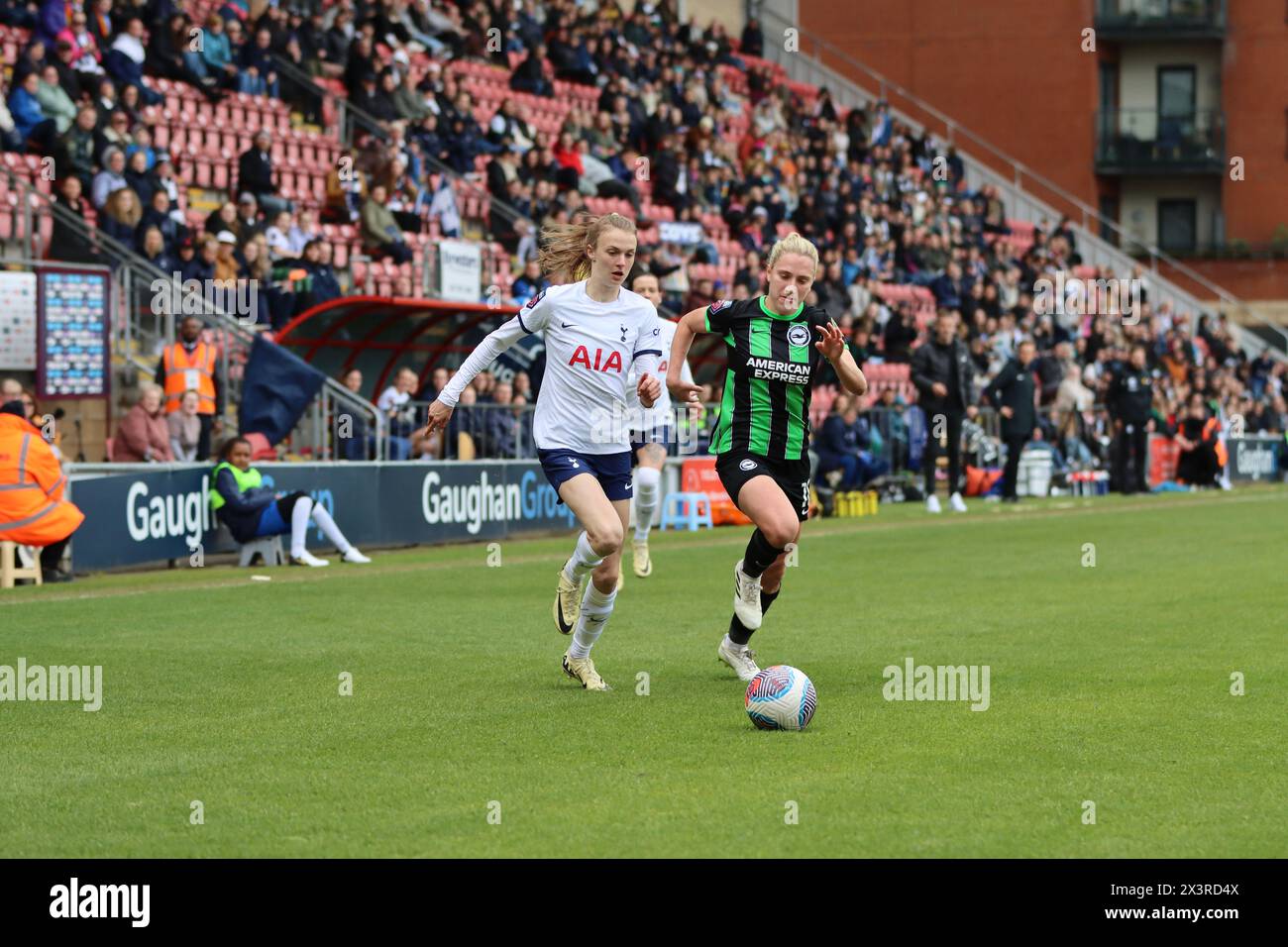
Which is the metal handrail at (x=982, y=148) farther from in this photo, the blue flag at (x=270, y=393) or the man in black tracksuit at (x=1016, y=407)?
the blue flag at (x=270, y=393)

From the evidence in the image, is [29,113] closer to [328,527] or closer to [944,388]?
[328,527]

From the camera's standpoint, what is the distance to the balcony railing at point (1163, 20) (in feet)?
194

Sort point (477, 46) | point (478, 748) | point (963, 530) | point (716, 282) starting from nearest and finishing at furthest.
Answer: point (478, 748), point (963, 530), point (716, 282), point (477, 46)

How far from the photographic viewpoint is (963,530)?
75.3 feet

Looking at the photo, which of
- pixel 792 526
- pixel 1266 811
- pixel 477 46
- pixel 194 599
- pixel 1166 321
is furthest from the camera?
pixel 1166 321

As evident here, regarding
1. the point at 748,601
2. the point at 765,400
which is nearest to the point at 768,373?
the point at 765,400

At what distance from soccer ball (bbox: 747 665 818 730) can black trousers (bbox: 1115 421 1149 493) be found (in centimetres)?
2513

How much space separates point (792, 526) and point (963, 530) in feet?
43.4

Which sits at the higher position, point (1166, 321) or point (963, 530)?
point (1166, 321)

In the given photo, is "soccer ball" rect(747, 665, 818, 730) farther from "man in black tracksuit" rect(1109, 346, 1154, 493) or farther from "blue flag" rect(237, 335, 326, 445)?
"man in black tracksuit" rect(1109, 346, 1154, 493)

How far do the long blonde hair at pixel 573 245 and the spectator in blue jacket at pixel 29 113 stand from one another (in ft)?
44.6

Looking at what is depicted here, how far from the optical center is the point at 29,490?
15.8 metres

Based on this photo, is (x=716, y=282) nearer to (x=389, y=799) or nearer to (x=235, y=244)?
(x=235, y=244)
